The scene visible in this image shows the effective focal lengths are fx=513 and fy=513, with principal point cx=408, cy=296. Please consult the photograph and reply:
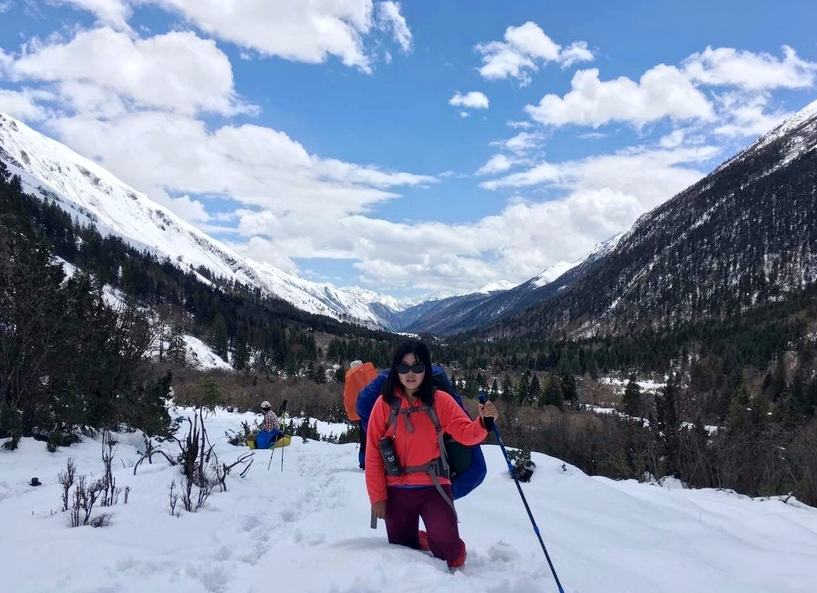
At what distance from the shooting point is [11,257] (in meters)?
9.59

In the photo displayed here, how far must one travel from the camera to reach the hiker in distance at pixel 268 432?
1204 centimetres

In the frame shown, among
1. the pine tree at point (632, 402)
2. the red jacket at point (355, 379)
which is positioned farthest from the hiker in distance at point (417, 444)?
the pine tree at point (632, 402)

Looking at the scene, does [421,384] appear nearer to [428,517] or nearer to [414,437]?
[414,437]

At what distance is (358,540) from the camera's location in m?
4.45

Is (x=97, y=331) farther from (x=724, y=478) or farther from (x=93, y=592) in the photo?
(x=724, y=478)

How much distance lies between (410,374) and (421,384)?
0.14 meters

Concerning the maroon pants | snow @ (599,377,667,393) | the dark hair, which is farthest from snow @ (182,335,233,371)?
snow @ (599,377,667,393)

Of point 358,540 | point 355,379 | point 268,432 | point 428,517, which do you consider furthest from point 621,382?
point 428,517

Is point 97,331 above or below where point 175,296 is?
below

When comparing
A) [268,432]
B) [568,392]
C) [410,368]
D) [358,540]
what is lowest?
[568,392]

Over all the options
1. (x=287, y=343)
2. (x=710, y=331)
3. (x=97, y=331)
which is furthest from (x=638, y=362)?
(x=97, y=331)

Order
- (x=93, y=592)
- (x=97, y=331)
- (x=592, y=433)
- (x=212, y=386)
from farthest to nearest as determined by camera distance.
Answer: (x=212, y=386) < (x=592, y=433) < (x=97, y=331) < (x=93, y=592)

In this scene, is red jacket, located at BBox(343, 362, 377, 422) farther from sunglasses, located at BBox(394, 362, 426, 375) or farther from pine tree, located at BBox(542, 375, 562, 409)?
pine tree, located at BBox(542, 375, 562, 409)

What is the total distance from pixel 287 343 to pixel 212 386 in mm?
79370
